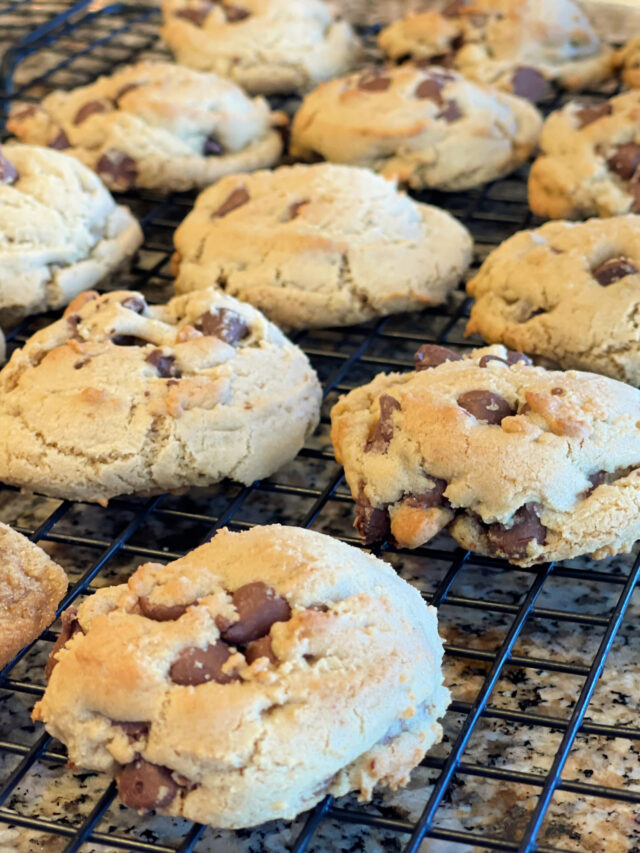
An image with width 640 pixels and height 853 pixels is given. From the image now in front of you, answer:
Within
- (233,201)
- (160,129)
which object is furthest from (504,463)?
(160,129)

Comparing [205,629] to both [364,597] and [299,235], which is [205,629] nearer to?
[364,597]

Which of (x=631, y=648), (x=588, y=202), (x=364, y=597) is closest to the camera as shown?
(x=364, y=597)

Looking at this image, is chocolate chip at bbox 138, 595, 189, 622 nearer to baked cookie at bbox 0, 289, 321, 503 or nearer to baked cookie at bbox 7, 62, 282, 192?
baked cookie at bbox 0, 289, 321, 503

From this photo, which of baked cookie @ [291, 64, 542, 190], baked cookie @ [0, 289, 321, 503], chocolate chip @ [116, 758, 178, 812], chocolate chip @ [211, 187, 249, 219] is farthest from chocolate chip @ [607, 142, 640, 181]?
chocolate chip @ [116, 758, 178, 812]

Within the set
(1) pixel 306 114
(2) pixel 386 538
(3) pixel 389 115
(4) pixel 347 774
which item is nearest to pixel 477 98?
(3) pixel 389 115

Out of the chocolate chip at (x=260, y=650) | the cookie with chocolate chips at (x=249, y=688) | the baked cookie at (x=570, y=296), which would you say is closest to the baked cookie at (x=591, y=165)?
the baked cookie at (x=570, y=296)

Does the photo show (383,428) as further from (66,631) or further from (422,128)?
(422,128)
